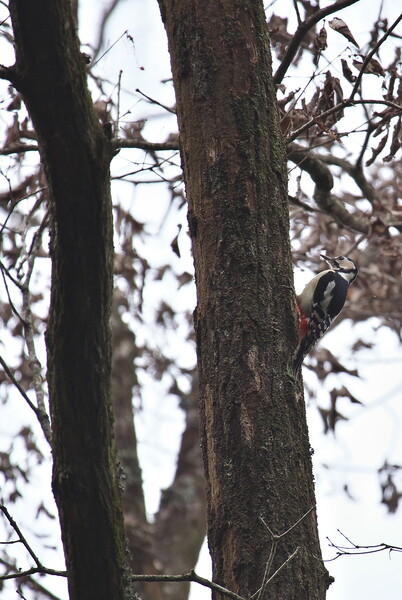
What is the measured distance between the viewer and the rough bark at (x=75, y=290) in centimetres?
177

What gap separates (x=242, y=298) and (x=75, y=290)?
90cm

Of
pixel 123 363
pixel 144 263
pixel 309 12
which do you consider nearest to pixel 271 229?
pixel 309 12

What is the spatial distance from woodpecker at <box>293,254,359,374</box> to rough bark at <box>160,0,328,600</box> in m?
2.52

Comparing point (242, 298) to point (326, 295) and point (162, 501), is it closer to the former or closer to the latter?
point (326, 295)

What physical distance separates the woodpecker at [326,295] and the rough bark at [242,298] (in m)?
2.52

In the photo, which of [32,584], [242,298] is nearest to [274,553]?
[242,298]

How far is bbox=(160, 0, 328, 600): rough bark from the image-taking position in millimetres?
2361

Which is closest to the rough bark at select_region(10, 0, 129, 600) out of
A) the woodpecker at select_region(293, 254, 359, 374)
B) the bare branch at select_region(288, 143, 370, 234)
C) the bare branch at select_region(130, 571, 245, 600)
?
the bare branch at select_region(130, 571, 245, 600)

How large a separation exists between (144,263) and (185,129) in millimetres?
2585

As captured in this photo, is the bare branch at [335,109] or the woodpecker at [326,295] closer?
the bare branch at [335,109]

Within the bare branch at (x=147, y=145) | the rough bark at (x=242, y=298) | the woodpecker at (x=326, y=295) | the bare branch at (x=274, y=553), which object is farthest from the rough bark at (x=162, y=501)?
→ the bare branch at (x=274, y=553)

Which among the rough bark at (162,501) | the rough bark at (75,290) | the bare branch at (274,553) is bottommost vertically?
the bare branch at (274,553)

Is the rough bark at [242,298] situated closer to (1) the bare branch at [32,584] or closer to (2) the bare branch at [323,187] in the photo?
(2) the bare branch at [323,187]

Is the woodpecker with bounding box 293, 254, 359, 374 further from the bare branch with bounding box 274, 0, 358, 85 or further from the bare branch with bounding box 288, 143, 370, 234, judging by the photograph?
the bare branch with bounding box 274, 0, 358, 85
